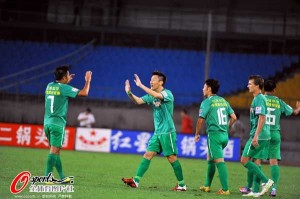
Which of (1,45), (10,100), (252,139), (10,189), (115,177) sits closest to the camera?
(10,189)

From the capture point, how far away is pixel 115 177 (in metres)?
16.4

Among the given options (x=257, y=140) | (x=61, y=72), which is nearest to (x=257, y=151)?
(x=257, y=140)

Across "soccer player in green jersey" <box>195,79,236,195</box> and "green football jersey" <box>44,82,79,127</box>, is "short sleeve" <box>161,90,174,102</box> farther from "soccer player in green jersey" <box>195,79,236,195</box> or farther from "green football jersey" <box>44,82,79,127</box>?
"green football jersey" <box>44,82,79,127</box>

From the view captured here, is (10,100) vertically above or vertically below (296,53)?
below

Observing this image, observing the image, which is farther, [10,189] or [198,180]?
[198,180]

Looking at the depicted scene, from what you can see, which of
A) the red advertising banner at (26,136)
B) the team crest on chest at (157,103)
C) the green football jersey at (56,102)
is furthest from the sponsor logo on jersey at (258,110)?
the red advertising banner at (26,136)

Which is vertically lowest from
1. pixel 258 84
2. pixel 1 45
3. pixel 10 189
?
pixel 10 189

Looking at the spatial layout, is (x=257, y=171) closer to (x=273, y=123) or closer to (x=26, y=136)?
(x=273, y=123)

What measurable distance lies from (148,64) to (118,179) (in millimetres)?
20492

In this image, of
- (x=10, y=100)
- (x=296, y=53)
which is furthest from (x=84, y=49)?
(x=296, y=53)

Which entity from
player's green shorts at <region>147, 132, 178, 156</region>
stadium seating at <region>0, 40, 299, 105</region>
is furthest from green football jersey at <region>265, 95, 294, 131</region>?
stadium seating at <region>0, 40, 299, 105</region>

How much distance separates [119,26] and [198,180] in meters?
21.7

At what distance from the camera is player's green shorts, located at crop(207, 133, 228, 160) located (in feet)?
45.1

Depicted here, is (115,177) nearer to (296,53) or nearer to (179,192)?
(179,192)
